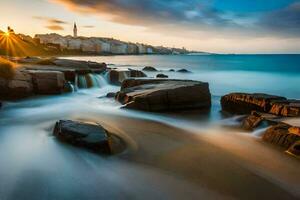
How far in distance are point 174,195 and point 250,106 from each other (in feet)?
26.5

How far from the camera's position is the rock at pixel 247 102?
470 inches

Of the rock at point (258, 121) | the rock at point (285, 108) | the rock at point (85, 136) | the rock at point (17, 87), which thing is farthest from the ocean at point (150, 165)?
the rock at point (17, 87)

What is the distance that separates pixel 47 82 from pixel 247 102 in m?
10.3

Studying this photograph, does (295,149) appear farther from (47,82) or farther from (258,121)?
(47,82)

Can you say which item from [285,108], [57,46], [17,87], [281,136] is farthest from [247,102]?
[57,46]

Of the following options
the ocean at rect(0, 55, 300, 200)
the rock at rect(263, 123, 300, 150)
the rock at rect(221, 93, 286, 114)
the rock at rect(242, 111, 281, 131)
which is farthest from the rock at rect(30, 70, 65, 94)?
the rock at rect(263, 123, 300, 150)

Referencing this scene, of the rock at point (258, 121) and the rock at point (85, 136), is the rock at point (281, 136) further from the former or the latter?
the rock at point (85, 136)

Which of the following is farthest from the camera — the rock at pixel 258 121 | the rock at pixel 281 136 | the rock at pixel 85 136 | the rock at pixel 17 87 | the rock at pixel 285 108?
the rock at pixel 17 87

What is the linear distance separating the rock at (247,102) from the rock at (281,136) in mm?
3021

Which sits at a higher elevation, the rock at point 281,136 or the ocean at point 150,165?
the rock at point 281,136

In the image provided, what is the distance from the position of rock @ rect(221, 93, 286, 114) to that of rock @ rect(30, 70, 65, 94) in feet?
29.0

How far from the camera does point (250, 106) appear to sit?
488 inches

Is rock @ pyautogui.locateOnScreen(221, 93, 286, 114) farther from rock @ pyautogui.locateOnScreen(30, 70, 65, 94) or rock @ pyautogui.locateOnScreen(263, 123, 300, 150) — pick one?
rock @ pyautogui.locateOnScreen(30, 70, 65, 94)

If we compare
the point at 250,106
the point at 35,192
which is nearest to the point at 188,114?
the point at 250,106
